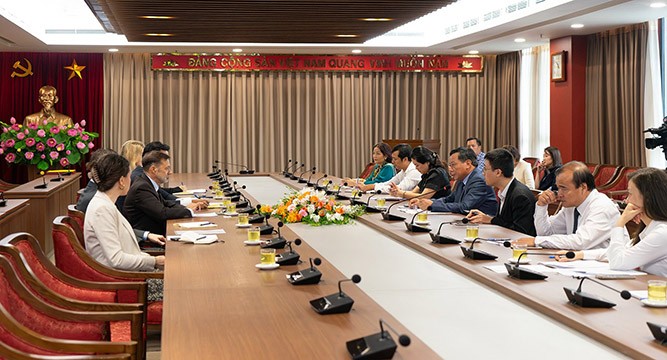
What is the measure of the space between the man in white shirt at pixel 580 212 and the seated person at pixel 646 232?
1.52 feet

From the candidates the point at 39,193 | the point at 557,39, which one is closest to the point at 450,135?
the point at 557,39

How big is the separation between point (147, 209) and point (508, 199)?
8.09 feet

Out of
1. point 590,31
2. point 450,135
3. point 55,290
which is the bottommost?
point 55,290

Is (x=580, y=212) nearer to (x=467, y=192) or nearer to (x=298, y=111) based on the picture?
(x=467, y=192)

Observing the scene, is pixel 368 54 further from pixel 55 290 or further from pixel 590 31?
pixel 55 290

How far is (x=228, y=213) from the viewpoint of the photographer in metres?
6.18

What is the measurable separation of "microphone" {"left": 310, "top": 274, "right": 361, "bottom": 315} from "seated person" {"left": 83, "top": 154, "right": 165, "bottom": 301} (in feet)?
6.08

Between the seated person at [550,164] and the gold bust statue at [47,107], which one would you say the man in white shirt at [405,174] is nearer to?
the seated person at [550,164]

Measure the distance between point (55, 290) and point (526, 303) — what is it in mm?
2039

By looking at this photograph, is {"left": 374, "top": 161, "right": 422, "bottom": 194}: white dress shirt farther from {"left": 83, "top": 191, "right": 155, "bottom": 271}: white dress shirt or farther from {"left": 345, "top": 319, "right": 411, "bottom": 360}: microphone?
{"left": 345, "top": 319, "right": 411, "bottom": 360}: microphone

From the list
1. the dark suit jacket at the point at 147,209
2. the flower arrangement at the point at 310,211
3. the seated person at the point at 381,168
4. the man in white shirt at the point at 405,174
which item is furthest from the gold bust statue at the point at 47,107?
the flower arrangement at the point at 310,211

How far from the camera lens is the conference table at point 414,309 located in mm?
2480

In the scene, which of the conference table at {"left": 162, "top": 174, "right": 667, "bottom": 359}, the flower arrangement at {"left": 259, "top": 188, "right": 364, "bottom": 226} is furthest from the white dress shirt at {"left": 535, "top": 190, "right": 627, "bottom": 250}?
the flower arrangement at {"left": 259, "top": 188, "right": 364, "bottom": 226}

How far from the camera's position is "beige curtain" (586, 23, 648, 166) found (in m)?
9.90
